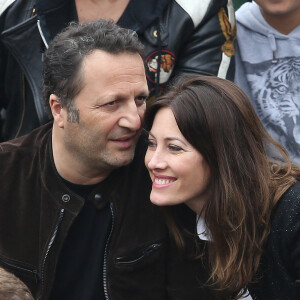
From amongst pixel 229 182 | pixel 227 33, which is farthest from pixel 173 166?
pixel 227 33

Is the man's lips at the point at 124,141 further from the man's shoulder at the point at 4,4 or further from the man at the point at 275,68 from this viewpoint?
the man's shoulder at the point at 4,4

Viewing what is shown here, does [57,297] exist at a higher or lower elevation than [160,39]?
lower

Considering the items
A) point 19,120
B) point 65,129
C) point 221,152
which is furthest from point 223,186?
point 19,120

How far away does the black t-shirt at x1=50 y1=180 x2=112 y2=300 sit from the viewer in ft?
11.7

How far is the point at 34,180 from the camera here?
362 centimetres

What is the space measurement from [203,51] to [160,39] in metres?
0.22

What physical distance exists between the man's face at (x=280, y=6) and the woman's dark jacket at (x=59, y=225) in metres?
1.03

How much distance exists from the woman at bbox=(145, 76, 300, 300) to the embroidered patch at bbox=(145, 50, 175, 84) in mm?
497

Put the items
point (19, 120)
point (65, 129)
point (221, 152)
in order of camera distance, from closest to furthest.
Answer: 1. point (221, 152)
2. point (65, 129)
3. point (19, 120)

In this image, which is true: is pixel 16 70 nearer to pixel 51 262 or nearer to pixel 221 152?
pixel 51 262

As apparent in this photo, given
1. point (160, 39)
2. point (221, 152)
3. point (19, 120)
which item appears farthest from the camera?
point (19, 120)

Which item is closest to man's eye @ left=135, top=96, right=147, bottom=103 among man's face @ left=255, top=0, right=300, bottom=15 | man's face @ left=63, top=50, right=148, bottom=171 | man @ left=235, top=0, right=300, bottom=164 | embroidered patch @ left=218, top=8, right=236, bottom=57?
man's face @ left=63, top=50, right=148, bottom=171

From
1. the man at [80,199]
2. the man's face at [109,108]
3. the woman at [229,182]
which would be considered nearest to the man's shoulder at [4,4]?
the man at [80,199]

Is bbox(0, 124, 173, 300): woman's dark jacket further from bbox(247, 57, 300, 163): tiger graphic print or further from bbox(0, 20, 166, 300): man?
bbox(247, 57, 300, 163): tiger graphic print
